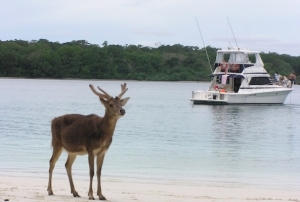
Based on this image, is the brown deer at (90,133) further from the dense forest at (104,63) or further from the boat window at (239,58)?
the dense forest at (104,63)

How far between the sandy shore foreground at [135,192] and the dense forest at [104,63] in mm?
90579

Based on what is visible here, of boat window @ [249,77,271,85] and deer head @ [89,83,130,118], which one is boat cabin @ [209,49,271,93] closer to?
boat window @ [249,77,271,85]

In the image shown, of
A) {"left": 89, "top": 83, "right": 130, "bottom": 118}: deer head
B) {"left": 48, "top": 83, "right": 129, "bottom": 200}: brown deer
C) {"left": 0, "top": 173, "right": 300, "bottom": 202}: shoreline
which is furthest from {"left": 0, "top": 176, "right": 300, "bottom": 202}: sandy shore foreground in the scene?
{"left": 89, "top": 83, "right": 130, "bottom": 118}: deer head

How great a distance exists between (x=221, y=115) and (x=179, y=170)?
83.1 ft

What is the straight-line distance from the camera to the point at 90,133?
10.7 metres

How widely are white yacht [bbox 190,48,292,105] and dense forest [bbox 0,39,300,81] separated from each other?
5462 cm

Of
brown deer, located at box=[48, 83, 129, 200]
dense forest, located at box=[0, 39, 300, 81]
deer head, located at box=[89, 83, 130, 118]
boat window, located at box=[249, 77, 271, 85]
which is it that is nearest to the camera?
deer head, located at box=[89, 83, 130, 118]

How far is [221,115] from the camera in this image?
41750mm

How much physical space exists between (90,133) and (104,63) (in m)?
98.4

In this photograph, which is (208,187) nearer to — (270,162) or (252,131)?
(270,162)

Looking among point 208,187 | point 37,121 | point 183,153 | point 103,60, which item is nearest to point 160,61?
point 103,60

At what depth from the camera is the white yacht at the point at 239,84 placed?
4741 cm

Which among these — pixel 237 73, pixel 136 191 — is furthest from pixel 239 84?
pixel 136 191

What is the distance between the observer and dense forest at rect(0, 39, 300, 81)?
105312 mm
